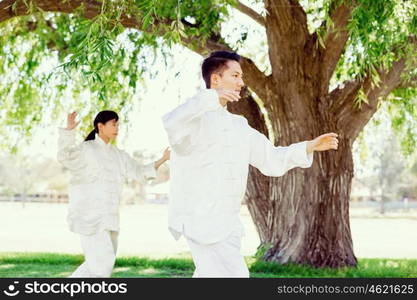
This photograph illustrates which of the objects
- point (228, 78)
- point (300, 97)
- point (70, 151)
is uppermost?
point (300, 97)

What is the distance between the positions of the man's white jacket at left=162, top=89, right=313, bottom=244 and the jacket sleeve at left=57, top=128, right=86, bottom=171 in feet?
5.83

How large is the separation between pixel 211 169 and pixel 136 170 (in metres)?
2.42

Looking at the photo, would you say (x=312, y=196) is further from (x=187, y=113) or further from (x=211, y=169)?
(x=187, y=113)

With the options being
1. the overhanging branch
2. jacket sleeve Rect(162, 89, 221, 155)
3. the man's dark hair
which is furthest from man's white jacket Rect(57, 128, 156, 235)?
the overhanging branch

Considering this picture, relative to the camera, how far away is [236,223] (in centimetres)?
396

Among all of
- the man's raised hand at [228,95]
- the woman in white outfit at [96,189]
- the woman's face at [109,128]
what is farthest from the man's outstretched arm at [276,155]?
the woman's face at [109,128]

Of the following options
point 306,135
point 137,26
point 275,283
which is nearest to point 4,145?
point 137,26

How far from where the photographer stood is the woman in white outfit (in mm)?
5746

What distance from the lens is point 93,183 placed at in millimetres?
5973

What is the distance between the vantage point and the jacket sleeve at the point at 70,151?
5.61 meters

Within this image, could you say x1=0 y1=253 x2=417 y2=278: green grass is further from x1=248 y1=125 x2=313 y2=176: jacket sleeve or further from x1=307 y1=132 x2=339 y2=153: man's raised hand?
x1=307 y1=132 x2=339 y2=153: man's raised hand

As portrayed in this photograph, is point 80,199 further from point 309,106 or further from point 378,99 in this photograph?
point 378,99

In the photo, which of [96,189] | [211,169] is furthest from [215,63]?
[96,189]

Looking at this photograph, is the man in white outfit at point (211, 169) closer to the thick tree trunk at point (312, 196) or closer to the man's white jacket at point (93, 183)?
the man's white jacket at point (93, 183)
